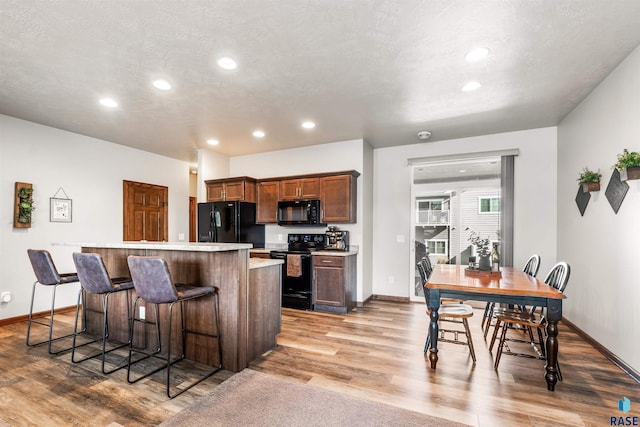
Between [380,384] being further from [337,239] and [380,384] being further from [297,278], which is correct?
[337,239]

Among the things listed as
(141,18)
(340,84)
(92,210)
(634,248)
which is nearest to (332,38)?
(340,84)

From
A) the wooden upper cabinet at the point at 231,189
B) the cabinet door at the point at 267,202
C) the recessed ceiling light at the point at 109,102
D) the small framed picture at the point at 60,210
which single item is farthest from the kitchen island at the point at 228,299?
the wooden upper cabinet at the point at 231,189

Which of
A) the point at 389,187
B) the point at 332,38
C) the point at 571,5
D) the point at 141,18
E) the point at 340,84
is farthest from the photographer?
the point at 389,187

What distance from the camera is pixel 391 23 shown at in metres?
2.09

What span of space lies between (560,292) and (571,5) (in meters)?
1.98

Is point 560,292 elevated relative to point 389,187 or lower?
lower

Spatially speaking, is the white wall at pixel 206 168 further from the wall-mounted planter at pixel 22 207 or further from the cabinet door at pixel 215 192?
the wall-mounted planter at pixel 22 207

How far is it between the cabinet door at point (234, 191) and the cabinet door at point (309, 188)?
3.36 ft

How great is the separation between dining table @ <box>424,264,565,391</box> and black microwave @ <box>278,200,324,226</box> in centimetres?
229

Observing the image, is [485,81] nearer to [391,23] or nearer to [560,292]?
[391,23]

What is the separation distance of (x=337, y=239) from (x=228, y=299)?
2.42 meters

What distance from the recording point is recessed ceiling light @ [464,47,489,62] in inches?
93.8

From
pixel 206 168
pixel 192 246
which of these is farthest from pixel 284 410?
pixel 206 168

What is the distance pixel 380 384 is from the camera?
2.33 meters
